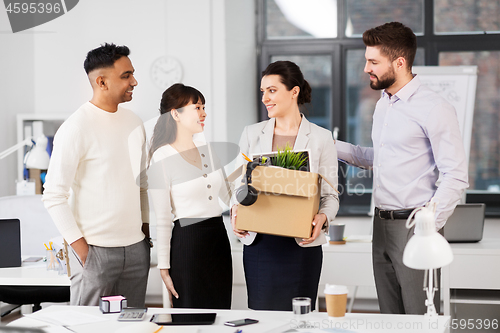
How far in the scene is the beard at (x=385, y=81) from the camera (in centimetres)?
205

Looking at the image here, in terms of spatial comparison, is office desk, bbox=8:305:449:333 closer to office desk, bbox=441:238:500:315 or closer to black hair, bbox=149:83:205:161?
black hair, bbox=149:83:205:161

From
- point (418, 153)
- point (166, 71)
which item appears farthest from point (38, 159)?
point (418, 153)

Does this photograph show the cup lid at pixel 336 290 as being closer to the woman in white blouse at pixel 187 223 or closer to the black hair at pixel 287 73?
the woman in white blouse at pixel 187 223

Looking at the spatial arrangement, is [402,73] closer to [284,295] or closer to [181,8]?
[284,295]

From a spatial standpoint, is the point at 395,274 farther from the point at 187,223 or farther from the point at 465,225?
the point at 465,225

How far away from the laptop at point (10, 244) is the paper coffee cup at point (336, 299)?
1823 mm

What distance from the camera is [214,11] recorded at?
172 inches

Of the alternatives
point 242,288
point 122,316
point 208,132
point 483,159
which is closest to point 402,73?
point 122,316

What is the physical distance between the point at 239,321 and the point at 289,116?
2.96 feet

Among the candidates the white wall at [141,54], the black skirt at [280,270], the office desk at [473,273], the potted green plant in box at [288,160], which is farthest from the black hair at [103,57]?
the white wall at [141,54]

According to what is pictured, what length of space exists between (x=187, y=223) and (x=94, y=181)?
15.9 inches

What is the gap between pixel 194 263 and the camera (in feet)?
6.84

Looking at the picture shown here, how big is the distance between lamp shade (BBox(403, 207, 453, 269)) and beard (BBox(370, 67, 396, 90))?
85 cm

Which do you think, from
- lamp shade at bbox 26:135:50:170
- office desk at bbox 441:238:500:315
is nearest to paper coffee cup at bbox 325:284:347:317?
office desk at bbox 441:238:500:315
